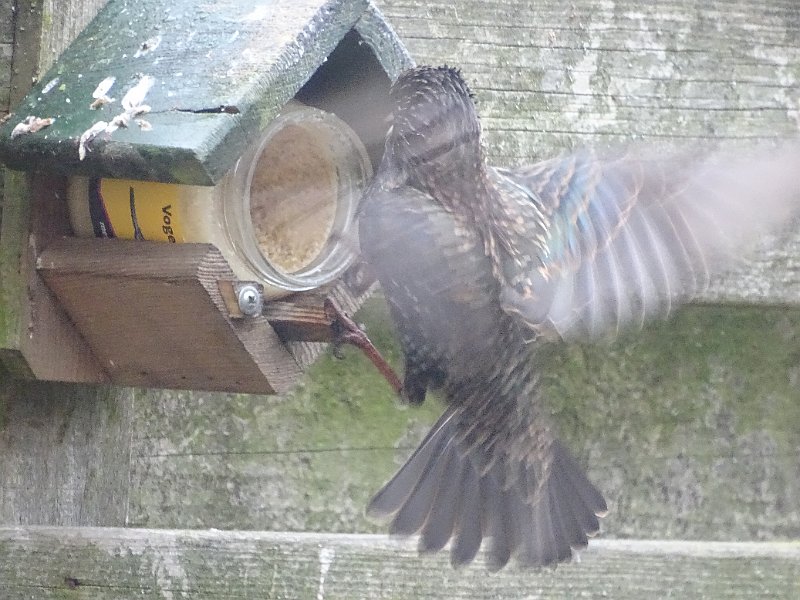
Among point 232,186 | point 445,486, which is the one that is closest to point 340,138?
point 232,186

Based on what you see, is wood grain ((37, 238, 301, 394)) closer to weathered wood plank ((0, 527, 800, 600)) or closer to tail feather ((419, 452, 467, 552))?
weathered wood plank ((0, 527, 800, 600))

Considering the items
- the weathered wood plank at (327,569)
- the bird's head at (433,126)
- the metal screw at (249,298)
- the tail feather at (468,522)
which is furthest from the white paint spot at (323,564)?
the bird's head at (433,126)

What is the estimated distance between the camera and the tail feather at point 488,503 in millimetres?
1562

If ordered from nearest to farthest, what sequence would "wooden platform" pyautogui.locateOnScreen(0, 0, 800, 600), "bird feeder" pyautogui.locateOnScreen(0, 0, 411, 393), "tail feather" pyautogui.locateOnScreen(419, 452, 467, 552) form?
1. "bird feeder" pyautogui.locateOnScreen(0, 0, 411, 393)
2. "wooden platform" pyautogui.locateOnScreen(0, 0, 800, 600)
3. "tail feather" pyautogui.locateOnScreen(419, 452, 467, 552)

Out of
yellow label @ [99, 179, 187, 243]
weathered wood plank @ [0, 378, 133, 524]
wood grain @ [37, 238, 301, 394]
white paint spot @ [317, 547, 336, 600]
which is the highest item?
yellow label @ [99, 179, 187, 243]

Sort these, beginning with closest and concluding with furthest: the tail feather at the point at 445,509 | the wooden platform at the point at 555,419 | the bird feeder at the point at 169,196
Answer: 1. the bird feeder at the point at 169,196
2. the wooden platform at the point at 555,419
3. the tail feather at the point at 445,509

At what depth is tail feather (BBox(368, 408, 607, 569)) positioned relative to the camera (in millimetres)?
1562

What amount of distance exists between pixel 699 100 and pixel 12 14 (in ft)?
2.73

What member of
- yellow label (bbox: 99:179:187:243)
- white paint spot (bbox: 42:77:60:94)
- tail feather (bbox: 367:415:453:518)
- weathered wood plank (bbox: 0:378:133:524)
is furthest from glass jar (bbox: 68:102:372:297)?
tail feather (bbox: 367:415:453:518)

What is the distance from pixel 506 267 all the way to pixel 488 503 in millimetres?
426

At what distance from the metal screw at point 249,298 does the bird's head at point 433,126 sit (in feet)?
1.09

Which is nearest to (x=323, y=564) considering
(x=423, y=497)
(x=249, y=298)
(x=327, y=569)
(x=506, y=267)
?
(x=327, y=569)

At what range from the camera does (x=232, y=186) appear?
1266mm

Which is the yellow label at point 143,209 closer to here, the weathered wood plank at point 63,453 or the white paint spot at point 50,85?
the white paint spot at point 50,85
